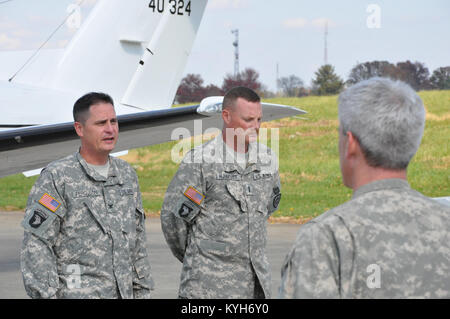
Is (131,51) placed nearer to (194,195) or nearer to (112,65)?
(112,65)

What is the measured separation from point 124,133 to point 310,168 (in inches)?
738

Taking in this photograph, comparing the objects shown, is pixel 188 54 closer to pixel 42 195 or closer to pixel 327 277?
pixel 42 195

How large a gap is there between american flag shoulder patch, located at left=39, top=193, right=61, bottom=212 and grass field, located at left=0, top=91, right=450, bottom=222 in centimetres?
1167

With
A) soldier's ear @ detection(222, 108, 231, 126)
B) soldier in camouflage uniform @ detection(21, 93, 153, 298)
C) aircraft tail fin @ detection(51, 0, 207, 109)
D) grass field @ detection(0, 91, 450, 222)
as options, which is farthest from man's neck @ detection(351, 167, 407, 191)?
grass field @ detection(0, 91, 450, 222)

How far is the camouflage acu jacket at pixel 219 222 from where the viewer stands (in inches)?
165

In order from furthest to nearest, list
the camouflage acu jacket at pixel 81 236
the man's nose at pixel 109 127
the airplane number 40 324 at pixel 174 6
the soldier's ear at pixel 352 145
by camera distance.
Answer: the airplane number 40 324 at pixel 174 6 < the man's nose at pixel 109 127 < the camouflage acu jacket at pixel 81 236 < the soldier's ear at pixel 352 145

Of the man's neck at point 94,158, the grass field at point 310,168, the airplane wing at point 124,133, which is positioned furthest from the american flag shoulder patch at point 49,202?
the grass field at point 310,168

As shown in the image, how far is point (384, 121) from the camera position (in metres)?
1.84

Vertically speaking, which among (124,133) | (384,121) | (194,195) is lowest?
(194,195)

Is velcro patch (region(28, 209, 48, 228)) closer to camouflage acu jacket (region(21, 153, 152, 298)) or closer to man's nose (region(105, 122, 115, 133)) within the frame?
camouflage acu jacket (region(21, 153, 152, 298))

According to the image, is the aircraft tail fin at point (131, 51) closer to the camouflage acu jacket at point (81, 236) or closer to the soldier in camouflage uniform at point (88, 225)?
the soldier in camouflage uniform at point (88, 225)

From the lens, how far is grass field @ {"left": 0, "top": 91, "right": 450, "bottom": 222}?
1898 centimetres

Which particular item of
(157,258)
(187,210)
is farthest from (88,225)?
(157,258)
